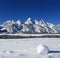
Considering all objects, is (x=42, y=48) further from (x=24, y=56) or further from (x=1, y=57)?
(x=1, y=57)

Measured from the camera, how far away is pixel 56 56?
43.9ft

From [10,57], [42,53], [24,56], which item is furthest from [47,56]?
[10,57]

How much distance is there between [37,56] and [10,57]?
180 cm

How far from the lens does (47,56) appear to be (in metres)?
13.2

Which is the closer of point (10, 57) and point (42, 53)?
point (10, 57)

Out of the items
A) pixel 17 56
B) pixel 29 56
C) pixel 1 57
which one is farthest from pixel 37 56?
pixel 1 57

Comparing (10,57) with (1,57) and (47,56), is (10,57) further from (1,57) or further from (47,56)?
(47,56)

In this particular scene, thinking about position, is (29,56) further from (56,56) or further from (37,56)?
(56,56)

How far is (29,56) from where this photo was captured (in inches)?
522

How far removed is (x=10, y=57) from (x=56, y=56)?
10.2ft

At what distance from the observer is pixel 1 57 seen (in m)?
12.7

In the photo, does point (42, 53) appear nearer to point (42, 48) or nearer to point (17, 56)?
point (42, 48)

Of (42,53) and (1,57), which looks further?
(42,53)

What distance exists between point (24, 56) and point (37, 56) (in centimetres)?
88
